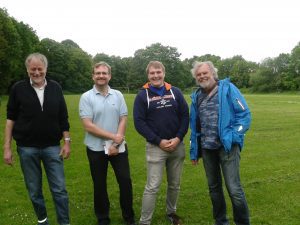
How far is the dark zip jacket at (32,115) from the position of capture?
200 inches

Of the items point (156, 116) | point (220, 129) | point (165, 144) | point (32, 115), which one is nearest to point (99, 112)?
point (156, 116)

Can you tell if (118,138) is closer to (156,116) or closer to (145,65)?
Result: (156,116)

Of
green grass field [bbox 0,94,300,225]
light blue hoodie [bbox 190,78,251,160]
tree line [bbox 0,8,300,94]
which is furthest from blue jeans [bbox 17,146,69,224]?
tree line [bbox 0,8,300,94]

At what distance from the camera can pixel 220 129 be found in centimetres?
512

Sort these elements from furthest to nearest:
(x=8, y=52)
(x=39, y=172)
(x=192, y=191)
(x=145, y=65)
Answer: (x=145, y=65) < (x=8, y=52) < (x=192, y=191) < (x=39, y=172)

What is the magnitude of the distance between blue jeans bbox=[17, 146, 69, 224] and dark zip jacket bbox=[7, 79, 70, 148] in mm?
98

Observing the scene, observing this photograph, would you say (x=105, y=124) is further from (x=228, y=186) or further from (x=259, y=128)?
(x=259, y=128)

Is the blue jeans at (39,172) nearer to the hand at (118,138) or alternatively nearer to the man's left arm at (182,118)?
the hand at (118,138)

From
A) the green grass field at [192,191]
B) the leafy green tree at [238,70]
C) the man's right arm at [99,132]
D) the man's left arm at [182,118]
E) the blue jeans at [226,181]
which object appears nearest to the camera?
the blue jeans at [226,181]

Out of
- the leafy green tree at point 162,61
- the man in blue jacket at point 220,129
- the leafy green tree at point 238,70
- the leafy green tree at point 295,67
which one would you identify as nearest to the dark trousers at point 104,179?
the man in blue jacket at point 220,129

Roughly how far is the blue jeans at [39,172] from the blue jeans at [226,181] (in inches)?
80.9

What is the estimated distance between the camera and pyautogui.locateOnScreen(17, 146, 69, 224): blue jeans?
5195 millimetres

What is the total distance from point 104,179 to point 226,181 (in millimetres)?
1784

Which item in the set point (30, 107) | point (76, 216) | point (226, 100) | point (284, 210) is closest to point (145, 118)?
point (226, 100)
